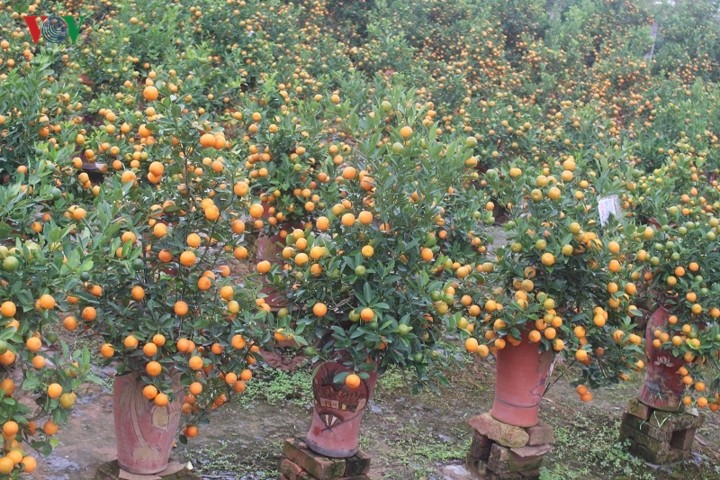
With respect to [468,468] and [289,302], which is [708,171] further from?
[289,302]

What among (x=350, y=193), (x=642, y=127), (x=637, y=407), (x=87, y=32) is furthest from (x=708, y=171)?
(x=87, y=32)

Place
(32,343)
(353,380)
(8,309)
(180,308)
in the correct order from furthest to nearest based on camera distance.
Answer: (353,380) → (180,308) → (32,343) → (8,309)

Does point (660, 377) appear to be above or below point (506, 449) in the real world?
above

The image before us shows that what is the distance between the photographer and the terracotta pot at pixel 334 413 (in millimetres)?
3641

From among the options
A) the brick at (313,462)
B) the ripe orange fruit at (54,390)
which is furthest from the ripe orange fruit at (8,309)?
the brick at (313,462)

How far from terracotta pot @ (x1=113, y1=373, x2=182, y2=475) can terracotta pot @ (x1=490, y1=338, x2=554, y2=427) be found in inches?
75.7

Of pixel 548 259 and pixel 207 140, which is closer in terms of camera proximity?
pixel 207 140

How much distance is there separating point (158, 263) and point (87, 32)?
568cm

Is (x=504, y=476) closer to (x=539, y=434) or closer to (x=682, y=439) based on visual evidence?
(x=539, y=434)

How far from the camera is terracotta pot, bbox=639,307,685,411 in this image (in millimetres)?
4867

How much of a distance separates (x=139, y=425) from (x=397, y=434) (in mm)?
1941

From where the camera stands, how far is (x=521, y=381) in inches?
170

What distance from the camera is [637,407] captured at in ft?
16.5

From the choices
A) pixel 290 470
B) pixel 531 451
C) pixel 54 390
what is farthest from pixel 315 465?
pixel 54 390
